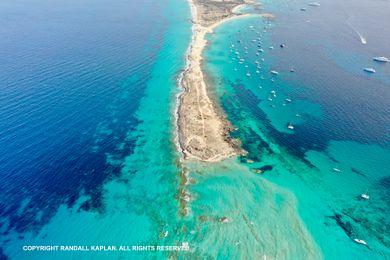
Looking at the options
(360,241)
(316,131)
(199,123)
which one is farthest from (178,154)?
(360,241)

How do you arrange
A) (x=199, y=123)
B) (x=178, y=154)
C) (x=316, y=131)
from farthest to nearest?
(x=199, y=123) < (x=316, y=131) < (x=178, y=154)

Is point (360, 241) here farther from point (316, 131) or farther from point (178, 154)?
point (178, 154)

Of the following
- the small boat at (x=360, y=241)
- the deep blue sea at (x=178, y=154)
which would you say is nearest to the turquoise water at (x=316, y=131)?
the deep blue sea at (x=178, y=154)

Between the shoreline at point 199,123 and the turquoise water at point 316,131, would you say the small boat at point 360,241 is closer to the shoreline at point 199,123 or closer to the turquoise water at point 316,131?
the turquoise water at point 316,131

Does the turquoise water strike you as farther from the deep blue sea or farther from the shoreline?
the shoreline

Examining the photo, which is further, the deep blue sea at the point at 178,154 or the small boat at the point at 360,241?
the deep blue sea at the point at 178,154

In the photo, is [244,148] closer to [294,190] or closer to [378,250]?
[294,190]
